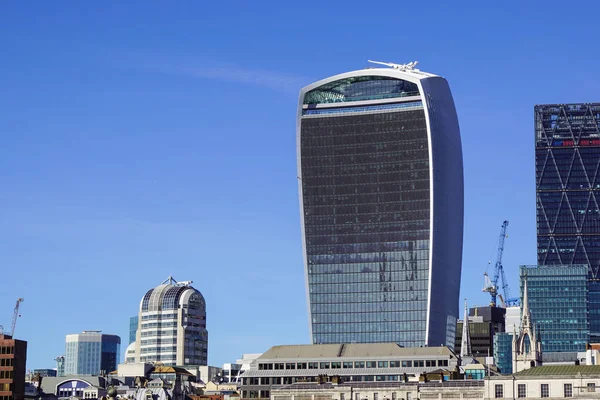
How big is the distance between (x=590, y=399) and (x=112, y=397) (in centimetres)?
7664

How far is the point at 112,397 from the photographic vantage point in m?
152

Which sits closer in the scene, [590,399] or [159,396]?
[159,396]

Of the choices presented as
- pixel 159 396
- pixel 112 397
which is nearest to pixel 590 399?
pixel 159 396

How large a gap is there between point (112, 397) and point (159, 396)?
27.4 metres

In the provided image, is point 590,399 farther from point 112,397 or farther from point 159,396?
point 112,397

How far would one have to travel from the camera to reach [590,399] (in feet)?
646

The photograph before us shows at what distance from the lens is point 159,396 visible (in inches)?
7052

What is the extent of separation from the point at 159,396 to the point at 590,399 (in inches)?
2445

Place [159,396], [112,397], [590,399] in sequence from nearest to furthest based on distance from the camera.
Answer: [112,397] → [159,396] → [590,399]

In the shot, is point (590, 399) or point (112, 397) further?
point (590, 399)

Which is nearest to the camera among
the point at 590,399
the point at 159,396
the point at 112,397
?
the point at 112,397

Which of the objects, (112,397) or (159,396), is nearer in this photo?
(112,397)
